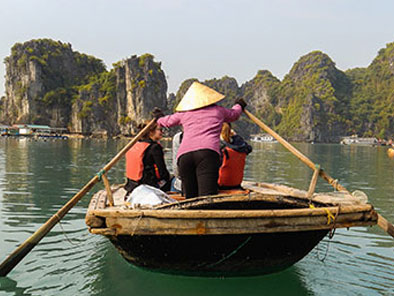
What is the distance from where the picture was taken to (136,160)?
5242 millimetres

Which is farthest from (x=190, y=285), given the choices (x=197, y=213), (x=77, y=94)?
(x=77, y=94)

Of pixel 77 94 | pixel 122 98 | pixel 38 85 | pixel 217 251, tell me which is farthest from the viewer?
pixel 77 94

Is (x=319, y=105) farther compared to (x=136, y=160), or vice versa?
(x=319, y=105)

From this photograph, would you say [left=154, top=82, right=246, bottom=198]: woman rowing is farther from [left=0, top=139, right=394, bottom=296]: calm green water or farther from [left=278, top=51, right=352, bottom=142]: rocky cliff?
[left=278, top=51, right=352, bottom=142]: rocky cliff

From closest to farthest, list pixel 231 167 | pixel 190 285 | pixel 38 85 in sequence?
pixel 190 285
pixel 231 167
pixel 38 85

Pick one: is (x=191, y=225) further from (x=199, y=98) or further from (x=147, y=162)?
(x=147, y=162)

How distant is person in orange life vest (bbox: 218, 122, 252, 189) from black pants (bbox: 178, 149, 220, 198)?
28.5 inches

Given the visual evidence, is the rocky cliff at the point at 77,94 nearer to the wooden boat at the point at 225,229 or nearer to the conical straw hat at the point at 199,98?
the conical straw hat at the point at 199,98

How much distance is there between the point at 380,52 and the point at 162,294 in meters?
213

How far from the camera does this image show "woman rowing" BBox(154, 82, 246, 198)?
4.14 meters

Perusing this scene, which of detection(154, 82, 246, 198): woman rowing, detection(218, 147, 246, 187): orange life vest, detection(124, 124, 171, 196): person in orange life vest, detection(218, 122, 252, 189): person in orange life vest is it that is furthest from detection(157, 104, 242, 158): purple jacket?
detection(124, 124, 171, 196): person in orange life vest

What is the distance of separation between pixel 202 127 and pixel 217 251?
1384mm

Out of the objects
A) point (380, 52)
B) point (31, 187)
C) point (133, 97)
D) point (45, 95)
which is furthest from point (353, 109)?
point (31, 187)

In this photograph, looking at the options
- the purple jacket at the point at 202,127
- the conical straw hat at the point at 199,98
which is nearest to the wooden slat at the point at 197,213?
the purple jacket at the point at 202,127
